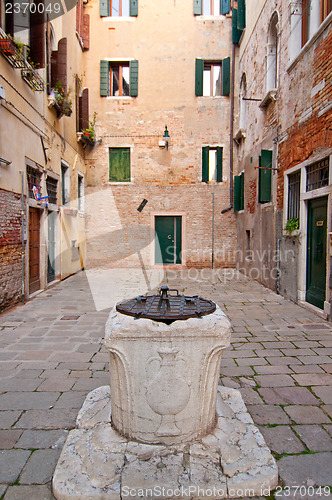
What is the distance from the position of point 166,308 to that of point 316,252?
15.2 feet

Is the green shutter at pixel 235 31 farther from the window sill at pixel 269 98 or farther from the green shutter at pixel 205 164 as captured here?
the window sill at pixel 269 98

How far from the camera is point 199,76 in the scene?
12.2m

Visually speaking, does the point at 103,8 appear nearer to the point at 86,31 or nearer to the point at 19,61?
the point at 86,31

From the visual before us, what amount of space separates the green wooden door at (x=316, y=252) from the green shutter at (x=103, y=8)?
10.8 meters

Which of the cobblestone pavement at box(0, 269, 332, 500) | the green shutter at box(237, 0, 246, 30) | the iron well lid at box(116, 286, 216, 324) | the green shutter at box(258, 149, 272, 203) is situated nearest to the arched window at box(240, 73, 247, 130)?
the green shutter at box(237, 0, 246, 30)

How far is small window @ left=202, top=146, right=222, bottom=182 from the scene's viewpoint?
12.4m

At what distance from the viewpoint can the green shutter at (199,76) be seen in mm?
12211

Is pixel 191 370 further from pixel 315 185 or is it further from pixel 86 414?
pixel 315 185

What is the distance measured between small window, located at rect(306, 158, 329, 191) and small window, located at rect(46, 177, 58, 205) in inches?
240

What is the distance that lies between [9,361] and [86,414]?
173 cm

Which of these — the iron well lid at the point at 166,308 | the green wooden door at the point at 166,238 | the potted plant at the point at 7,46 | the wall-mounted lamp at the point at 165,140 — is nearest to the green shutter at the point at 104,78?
the wall-mounted lamp at the point at 165,140

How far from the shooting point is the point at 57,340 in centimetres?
442

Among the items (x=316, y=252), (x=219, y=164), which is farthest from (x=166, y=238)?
(x=316, y=252)

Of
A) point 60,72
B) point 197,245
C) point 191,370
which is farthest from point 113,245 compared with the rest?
point 191,370
